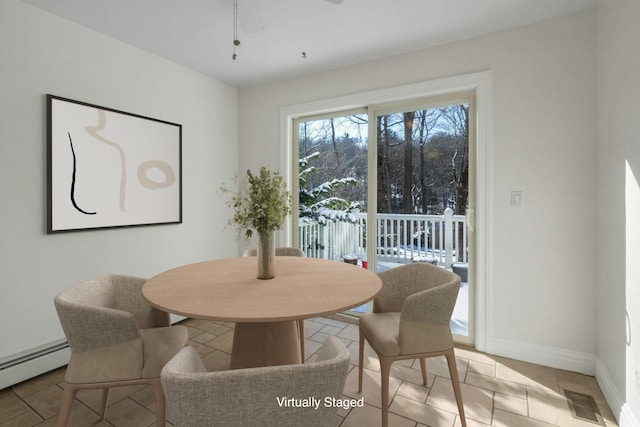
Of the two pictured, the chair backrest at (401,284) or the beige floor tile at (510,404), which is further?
the chair backrest at (401,284)

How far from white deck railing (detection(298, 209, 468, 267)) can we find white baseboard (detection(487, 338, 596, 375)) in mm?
705

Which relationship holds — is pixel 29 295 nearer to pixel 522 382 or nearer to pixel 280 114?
pixel 280 114

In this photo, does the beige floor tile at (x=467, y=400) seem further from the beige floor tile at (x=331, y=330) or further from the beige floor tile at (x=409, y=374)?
the beige floor tile at (x=331, y=330)


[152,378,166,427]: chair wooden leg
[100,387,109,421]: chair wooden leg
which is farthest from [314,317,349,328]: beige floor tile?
[152,378,166,427]: chair wooden leg

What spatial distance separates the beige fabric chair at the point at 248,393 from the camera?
2.56 feet

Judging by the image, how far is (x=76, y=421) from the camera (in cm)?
174

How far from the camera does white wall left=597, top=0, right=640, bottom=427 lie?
160cm

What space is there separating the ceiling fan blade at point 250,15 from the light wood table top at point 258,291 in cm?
150

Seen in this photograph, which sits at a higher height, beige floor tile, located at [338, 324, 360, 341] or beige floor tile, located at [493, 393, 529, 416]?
beige floor tile, located at [338, 324, 360, 341]

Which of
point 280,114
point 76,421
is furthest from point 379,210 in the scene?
point 76,421

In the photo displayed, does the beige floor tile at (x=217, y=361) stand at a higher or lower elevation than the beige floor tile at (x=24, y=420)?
higher

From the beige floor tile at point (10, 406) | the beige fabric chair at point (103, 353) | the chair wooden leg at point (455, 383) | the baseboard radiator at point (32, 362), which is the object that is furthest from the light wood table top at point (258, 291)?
the baseboard radiator at point (32, 362)

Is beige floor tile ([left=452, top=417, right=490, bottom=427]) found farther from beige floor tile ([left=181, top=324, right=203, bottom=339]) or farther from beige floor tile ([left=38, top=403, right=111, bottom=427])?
beige floor tile ([left=181, top=324, right=203, bottom=339])

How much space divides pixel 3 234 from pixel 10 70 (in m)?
1.05
